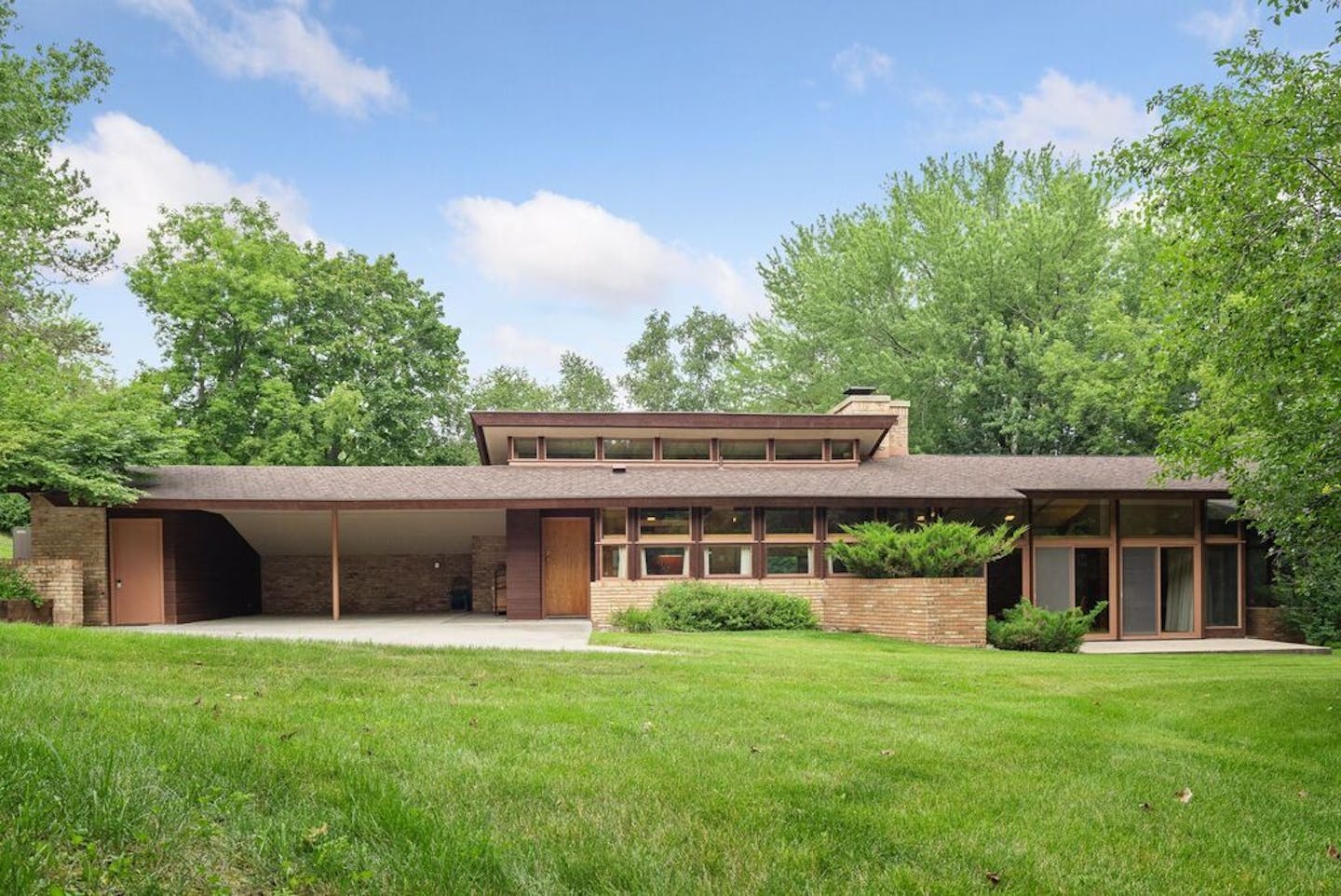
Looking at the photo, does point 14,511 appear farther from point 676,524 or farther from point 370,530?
point 676,524

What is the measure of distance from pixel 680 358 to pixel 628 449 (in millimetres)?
34108

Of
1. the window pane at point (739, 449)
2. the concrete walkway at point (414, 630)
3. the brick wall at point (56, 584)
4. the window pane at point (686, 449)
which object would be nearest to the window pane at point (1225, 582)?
the window pane at point (739, 449)

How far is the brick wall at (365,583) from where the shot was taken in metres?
23.9

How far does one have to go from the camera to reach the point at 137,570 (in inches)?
761

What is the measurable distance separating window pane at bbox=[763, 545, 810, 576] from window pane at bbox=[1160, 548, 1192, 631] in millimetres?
7769

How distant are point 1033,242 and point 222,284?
2559 cm

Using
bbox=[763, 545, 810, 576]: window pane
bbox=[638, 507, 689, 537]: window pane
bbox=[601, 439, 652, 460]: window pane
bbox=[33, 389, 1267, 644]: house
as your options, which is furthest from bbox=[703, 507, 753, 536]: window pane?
bbox=[601, 439, 652, 460]: window pane

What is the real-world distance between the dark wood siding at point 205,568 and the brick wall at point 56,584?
1943 mm

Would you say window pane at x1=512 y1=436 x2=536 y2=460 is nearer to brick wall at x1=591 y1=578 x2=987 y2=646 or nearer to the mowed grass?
brick wall at x1=591 y1=578 x2=987 y2=646

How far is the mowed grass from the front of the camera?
12.1 feet

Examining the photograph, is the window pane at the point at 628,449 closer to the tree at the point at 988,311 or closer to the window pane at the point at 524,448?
the window pane at the point at 524,448

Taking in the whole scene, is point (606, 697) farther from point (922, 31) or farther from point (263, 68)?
point (263, 68)

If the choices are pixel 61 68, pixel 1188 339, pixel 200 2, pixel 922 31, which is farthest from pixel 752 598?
pixel 61 68

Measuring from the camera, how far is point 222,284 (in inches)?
1193
